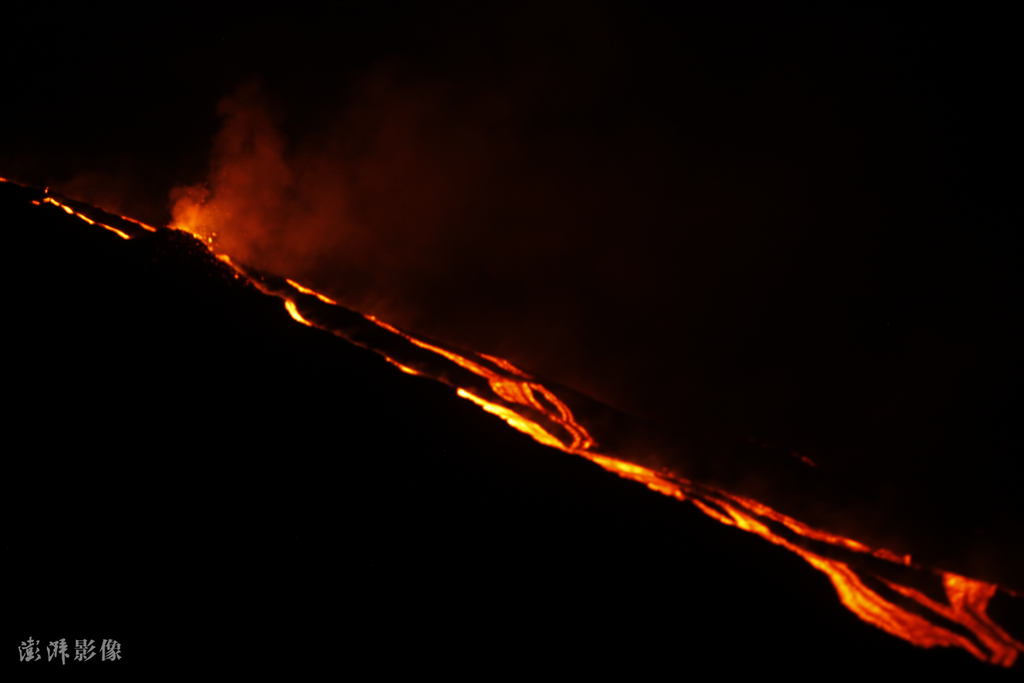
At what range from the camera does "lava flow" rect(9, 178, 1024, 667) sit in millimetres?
2049

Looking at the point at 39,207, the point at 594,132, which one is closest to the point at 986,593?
the point at 594,132

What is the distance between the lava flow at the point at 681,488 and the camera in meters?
2.05

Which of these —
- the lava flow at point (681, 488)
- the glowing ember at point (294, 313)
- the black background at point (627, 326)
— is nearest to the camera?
the lava flow at point (681, 488)

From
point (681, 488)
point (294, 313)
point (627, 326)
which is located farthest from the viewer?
point (627, 326)

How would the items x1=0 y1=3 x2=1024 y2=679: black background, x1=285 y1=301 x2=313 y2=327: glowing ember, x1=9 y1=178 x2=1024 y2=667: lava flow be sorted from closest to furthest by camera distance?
x1=9 y1=178 x2=1024 y2=667: lava flow → x1=0 y1=3 x2=1024 y2=679: black background → x1=285 y1=301 x2=313 y2=327: glowing ember

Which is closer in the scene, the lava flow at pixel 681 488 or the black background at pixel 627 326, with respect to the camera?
the lava flow at pixel 681 488

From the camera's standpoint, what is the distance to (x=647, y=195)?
325cm

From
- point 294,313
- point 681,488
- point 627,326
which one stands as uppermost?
point 294,313

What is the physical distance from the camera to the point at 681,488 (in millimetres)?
2369

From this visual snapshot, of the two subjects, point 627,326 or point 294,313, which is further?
point 627,326

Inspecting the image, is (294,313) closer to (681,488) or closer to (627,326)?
(627,326)

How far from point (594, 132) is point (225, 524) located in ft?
9.14

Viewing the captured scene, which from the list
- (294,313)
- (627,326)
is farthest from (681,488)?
(294,313)

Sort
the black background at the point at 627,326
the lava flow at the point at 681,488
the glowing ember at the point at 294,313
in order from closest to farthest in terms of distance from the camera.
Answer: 1. the lava flow at the point at 681,488
2. the black background at the point at 627,326
3. the glowing ember at the point at 294,313
